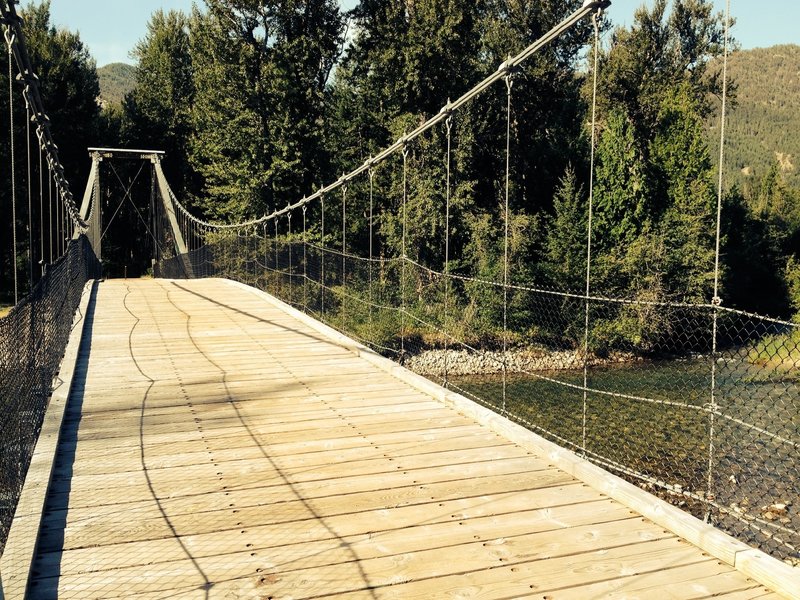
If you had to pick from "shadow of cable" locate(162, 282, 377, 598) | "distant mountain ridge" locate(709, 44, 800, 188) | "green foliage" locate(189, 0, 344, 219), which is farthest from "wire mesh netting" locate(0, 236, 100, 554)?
"distant mountain ridge" locate(709, 44, 800, 188)

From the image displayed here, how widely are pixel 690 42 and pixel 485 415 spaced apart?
883 inches

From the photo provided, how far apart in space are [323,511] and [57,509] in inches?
31.9

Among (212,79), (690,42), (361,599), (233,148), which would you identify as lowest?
(361,599)

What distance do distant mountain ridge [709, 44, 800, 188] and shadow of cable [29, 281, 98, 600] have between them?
52.6m

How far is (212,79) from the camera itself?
1973cm

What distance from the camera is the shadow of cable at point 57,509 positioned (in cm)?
185

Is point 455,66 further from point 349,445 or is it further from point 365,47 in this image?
point 349,445

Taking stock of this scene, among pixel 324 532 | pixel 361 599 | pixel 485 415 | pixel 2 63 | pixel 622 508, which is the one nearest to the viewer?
pixel 361 599

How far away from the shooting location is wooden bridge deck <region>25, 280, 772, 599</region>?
1.85m

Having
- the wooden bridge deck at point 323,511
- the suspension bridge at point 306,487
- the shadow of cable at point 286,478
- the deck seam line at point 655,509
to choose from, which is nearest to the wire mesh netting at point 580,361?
the shadow of cable at point 286,478

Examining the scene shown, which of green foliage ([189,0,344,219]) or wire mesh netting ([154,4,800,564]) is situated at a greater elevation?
green foliage ([189,0,344,219])

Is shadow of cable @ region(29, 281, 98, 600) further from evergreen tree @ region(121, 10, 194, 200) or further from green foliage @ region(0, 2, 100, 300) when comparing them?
evergreen tree @ region(121, 10, 194, 200)

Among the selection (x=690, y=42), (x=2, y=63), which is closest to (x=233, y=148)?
(x=2, y=63)

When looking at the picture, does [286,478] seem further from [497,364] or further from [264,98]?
[264,98]
